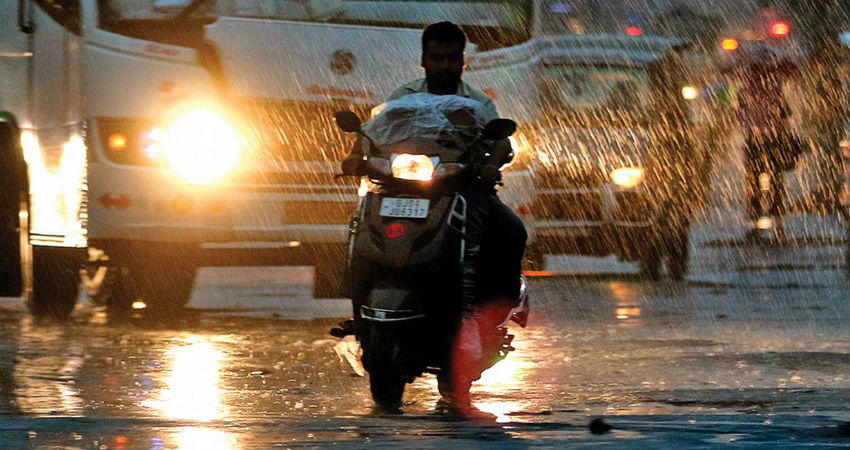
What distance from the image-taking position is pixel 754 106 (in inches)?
728

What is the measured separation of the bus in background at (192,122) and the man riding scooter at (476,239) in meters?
4.03

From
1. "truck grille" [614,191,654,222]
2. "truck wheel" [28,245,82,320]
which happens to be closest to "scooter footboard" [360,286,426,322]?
"truck wheel" [28,245,82,320]

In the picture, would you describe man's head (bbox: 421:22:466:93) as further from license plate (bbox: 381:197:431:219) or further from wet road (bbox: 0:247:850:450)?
wet road (bbox: 0:247:850:450)

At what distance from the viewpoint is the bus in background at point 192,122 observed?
11461mm

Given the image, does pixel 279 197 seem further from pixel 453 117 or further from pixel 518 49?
pixel 453 117

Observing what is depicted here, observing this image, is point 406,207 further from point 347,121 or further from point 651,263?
point 651,263

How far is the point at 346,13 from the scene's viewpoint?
12109mm

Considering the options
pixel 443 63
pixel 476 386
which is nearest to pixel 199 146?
pixel 476 386

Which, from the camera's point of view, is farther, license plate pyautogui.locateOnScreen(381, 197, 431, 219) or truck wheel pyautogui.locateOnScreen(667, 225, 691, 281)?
truck wheel pyautogui.locateOnScreen(667, 225, 691, 281)

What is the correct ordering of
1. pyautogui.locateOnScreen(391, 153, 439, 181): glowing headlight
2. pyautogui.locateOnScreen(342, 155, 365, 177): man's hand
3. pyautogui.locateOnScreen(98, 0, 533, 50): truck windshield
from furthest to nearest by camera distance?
1. pyautogui.locateOnScreen(98, 0, 533, 50): truck windshield
2. pyautogui.locateOnScreen(342, 155, 365, 177): man's hand
3. pyautogui.locateOnScreen(391, 153, 439, 181): glowing headlight

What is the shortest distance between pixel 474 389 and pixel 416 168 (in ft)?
4.43

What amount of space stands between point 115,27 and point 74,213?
4.05ft

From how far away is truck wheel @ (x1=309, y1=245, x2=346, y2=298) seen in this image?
1244 centimetres

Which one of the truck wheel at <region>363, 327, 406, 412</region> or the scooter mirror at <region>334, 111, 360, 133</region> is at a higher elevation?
the scooter mirror at <region>334, 111, 360, 133</region>
